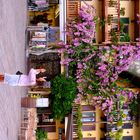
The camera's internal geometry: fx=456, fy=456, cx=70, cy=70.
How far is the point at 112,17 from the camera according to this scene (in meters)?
19.7

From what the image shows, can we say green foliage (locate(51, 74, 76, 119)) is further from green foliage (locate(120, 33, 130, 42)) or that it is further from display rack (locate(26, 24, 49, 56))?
green foliage (locate(120, 33, 130, 42))

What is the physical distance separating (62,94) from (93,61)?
2014mm

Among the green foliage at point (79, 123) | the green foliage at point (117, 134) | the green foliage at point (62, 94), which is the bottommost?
the green foliage at point (117, 134)

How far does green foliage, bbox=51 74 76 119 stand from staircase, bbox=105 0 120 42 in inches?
98.9

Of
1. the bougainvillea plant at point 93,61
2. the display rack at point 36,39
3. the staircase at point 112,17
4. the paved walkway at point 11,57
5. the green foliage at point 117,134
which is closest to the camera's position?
the paved walkway at point 11,57

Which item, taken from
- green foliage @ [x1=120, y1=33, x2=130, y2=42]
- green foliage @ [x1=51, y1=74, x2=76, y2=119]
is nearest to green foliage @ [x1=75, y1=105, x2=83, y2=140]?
green foliage @ [x1=51, y1=74, x2=76, y2=119]

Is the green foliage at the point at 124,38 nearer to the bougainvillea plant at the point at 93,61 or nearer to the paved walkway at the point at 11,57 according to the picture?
the bougainvillea plant at the point at 93,61

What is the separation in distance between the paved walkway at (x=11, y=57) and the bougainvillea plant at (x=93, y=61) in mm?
2724

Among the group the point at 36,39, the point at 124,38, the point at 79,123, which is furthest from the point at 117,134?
the point at 36,39

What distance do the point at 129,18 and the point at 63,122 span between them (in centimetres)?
553

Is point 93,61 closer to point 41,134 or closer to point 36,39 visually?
point 36,39

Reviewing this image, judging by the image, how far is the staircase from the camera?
1955cm

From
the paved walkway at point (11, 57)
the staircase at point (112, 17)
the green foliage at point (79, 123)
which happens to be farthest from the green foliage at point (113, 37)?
the paved walkway at point (11, 57)

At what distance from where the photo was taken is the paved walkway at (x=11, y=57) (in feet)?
40.2
